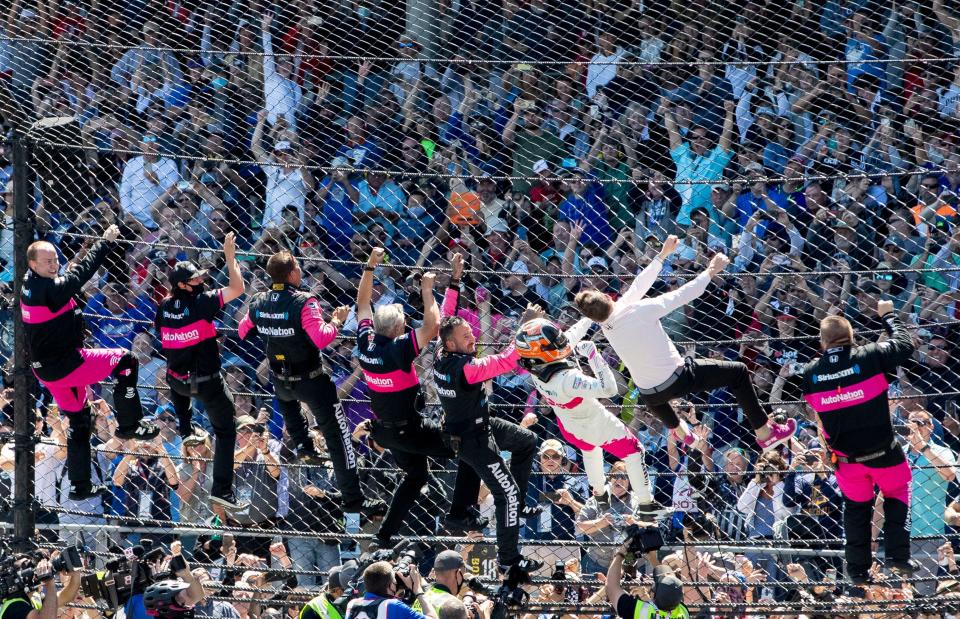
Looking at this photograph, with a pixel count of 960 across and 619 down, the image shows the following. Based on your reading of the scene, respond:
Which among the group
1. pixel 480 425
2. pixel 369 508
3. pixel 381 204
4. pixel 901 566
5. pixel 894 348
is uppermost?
pixel 381 204

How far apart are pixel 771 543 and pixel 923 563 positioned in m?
1.12

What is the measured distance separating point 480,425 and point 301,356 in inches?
51.9

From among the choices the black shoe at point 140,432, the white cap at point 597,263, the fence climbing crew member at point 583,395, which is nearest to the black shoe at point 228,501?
the black shoe at point 140,432

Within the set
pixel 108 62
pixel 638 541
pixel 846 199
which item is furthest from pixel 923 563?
pixel 108 62

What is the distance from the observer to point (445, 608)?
7895mm

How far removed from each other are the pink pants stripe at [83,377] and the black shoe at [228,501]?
1.12 metres

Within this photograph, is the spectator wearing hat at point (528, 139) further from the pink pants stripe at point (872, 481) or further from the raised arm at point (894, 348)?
the pink pants stripe at point (872, 481)

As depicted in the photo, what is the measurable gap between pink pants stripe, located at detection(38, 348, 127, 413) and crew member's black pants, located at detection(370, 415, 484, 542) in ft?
6.27

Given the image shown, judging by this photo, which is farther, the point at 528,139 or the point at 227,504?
the point at 528,139

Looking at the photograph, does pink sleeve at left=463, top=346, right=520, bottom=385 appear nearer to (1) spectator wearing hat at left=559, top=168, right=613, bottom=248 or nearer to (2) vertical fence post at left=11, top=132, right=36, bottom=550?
(1) spectator wearing hat at left=559, top=168, right=613, bottom=248

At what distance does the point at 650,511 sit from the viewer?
29.8 ft

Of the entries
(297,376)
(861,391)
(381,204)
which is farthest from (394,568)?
(381,204)

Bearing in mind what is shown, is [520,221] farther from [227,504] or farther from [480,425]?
[227,504]

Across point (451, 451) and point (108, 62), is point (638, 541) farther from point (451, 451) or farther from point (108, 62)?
point (108, 62)
